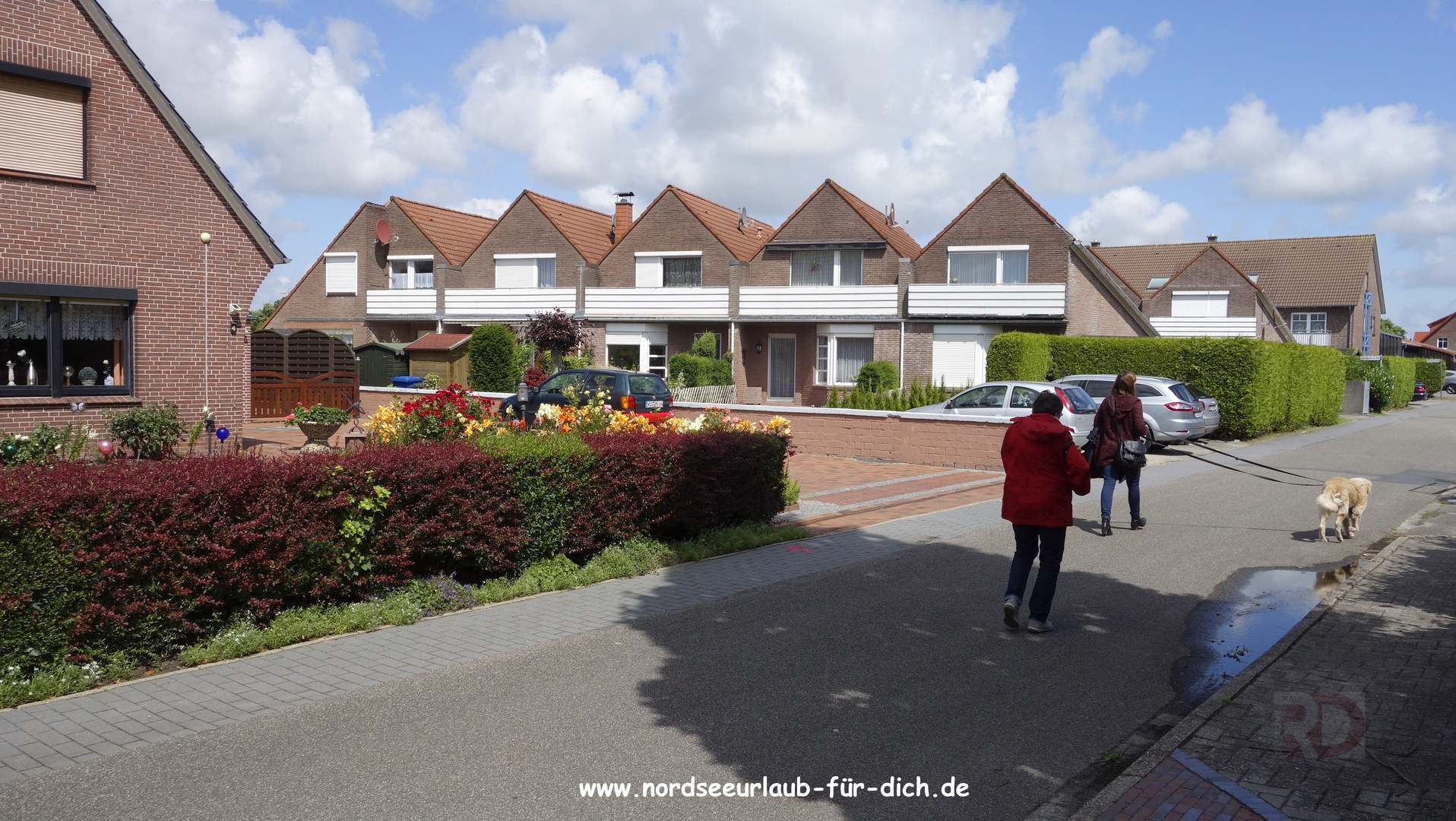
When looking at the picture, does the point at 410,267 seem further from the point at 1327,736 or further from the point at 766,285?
the point at 1327,736

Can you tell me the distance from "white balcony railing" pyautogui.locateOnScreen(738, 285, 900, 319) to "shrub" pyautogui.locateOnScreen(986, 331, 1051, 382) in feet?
27.9

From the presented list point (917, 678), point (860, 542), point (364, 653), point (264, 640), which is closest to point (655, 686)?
point (917, 678)

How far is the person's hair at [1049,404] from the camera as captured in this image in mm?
7461

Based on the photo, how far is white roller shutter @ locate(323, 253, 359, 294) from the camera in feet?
139

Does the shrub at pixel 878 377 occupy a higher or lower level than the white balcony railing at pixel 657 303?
lower

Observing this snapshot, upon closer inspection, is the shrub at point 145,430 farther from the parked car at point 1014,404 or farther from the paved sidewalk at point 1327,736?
the paved sidewalk at point 1327,736

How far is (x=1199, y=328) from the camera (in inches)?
1585

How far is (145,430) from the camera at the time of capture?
14742 millimetres

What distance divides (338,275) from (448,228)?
483 centimetres

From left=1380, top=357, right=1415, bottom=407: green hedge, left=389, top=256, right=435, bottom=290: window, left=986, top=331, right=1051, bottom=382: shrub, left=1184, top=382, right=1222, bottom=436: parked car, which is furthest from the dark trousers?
left=1380, top=357, right=1415, bottom=407: green hedge

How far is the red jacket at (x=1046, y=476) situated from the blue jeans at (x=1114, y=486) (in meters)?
3.61

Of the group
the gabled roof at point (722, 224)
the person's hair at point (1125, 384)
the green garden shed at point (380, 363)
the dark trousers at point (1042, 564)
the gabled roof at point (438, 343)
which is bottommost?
the dark trousers at point (1042, 564)

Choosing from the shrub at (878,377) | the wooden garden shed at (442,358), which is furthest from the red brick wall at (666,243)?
the shrub at (878,377)

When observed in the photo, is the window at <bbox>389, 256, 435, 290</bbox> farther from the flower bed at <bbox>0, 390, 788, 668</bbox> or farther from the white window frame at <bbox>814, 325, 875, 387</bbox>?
the flower bed at <bbox>0, 390, 788, 668</bbox>
